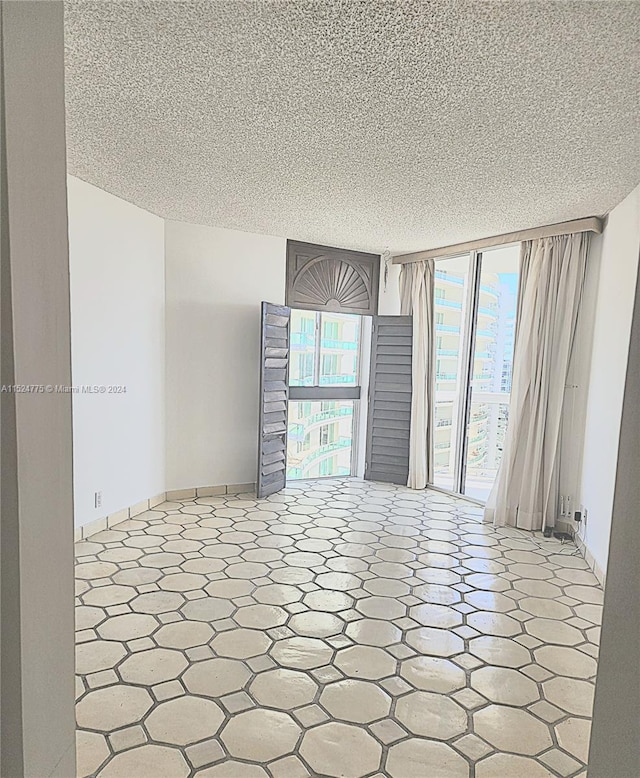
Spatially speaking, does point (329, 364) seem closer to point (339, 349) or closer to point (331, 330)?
point (339, 349)

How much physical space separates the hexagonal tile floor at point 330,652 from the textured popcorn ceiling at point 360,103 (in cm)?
250

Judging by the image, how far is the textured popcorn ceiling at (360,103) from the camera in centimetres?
174

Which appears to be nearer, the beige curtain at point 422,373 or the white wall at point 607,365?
the white wall at point 607,365

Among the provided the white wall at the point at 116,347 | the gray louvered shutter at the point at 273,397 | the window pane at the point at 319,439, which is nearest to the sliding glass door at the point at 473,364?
the window pane at the point at 319,439

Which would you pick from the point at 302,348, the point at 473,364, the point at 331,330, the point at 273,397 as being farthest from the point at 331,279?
the point at 473,364

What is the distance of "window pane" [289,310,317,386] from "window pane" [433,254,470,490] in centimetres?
134

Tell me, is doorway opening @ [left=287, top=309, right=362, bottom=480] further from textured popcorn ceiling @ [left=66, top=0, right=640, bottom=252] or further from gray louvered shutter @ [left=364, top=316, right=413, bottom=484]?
textured popcorn ceiling @ [left=66, top=0, right=640, bottom=252]

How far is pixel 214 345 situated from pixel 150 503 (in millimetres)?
1530

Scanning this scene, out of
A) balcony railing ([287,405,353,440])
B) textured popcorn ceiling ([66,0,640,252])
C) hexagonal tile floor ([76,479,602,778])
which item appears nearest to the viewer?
textured popcorn ceiling ([66,0,640,252])

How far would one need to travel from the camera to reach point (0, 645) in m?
1.03

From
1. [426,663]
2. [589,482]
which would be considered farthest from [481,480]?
[426,663]

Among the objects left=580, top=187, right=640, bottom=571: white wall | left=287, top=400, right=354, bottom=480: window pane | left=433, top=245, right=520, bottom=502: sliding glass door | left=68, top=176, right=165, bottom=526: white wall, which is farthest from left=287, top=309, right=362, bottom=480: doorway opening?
left=580, top=187, right=640, bottom=571: white wall

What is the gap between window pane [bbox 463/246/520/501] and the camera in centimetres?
498

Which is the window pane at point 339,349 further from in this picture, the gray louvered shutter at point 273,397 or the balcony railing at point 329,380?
the gray louvered shutter at point 273,397
